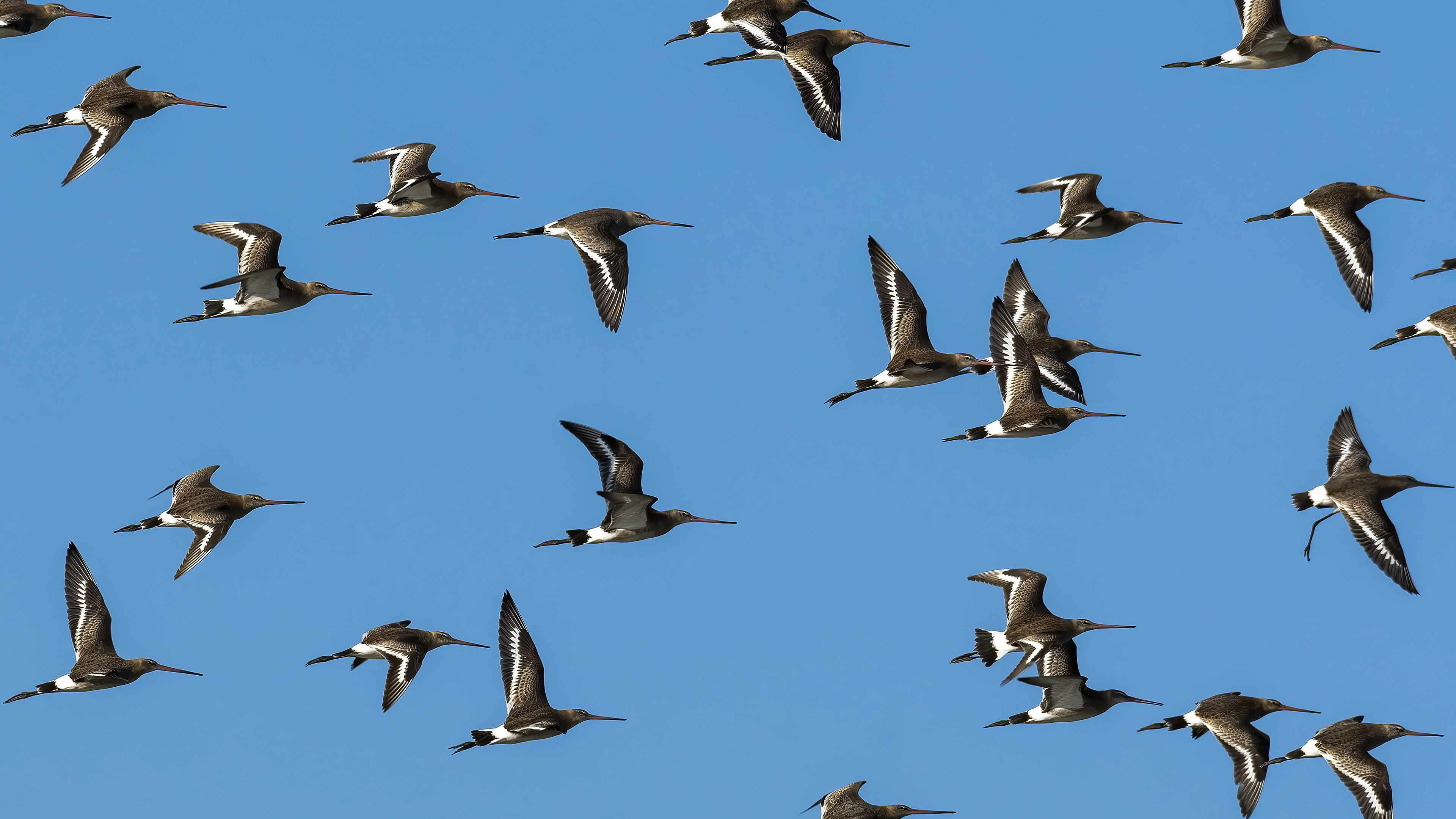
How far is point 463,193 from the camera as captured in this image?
2286cm

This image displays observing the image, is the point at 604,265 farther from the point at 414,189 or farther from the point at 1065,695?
the point at 1065,695

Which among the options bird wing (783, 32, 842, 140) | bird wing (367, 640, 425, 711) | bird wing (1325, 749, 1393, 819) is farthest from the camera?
bird wing (367, 640, 425, 711)

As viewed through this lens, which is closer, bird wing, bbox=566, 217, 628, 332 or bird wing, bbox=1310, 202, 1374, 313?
bird wing, bbox=566, 217, 628, 332

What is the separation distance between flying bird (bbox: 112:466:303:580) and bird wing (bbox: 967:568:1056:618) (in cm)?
865

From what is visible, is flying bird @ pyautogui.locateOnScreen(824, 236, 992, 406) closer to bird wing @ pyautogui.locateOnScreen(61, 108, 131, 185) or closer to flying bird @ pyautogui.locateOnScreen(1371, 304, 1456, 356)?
flying bird @ pyautogui.locateOnScreen(1371, 304, 1456, 356)

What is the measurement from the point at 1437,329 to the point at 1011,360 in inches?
196

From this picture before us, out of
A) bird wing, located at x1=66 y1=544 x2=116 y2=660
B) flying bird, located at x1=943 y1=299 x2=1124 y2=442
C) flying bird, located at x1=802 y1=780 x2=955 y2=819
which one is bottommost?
flying bird, located at x1=802 y1=780 x2=955 y2=819

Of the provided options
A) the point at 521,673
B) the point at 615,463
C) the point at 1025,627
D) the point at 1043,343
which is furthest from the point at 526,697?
the point at 1043,343

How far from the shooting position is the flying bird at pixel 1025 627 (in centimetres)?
2095

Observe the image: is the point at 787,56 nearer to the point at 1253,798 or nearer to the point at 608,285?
the point at 608,285

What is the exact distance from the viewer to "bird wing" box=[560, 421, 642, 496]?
66.1 ft

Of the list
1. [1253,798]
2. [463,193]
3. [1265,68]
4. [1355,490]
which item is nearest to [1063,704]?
[1253,798]

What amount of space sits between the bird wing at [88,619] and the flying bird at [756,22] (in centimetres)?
941

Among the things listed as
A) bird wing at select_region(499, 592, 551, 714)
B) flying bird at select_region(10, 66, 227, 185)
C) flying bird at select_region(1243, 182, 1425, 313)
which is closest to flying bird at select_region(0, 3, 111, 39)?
flying bird at select_region(10, 66, 227, 185)
